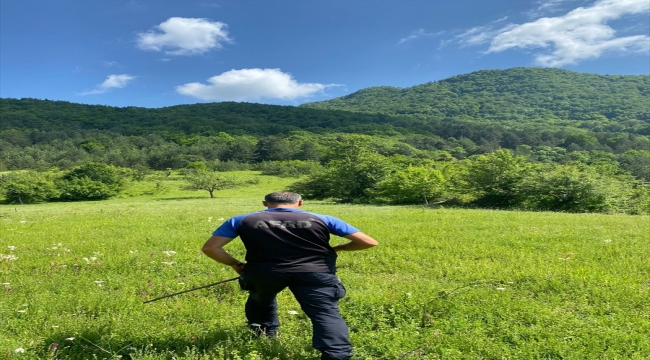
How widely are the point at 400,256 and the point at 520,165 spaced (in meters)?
42.7

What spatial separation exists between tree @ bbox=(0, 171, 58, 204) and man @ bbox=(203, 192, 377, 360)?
76557 mm

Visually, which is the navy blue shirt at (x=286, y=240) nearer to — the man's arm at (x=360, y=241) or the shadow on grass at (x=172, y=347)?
the man's arm at (x=360, y=241)

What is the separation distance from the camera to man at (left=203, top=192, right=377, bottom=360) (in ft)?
13.7

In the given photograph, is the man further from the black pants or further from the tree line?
the tree line

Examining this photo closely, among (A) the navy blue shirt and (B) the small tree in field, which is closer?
(A) the navy blue shirt

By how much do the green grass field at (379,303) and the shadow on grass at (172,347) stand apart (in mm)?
20

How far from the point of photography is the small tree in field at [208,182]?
70519 mm

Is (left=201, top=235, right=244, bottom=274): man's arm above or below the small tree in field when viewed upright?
above

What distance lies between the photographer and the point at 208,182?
2781 inches

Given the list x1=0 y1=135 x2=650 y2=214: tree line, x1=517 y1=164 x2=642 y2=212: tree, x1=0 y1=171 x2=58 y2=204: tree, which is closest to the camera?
x1=517 y1=164 x2=642 y2=212: tree

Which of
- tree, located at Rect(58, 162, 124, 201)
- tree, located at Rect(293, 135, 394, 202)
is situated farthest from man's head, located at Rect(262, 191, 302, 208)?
tree, located at Rect(58, 162, 124, 201)

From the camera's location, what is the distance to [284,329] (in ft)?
18.4

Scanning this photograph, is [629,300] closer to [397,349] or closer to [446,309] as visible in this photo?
[446,309]

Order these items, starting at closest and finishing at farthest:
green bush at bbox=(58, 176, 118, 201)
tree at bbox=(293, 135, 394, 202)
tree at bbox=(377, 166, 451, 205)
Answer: tree at bbox=(377, 166, 451, 205) < tree at bbox=(293, 135, 394, 202) < green bush at bbox=(58, 176, 118, 201)
